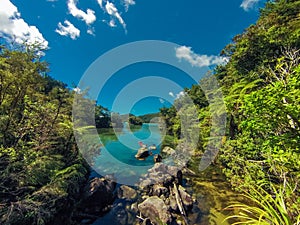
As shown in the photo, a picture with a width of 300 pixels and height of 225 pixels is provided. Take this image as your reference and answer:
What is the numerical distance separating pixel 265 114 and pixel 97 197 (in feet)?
22.8

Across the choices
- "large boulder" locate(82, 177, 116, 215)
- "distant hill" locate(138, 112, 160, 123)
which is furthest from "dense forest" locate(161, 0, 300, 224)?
"distant hill" locate(138, 112, 160, 123)

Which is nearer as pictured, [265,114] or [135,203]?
[265,114]

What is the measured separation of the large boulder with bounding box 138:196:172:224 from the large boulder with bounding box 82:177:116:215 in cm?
169

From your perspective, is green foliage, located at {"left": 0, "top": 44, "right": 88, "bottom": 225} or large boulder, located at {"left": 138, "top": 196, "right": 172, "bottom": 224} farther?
large boulder, located at {"left": 138, "top": 196, "right": 172, "bottom": 224}

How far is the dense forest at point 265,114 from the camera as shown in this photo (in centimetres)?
228

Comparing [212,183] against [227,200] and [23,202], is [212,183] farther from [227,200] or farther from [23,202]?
[23,202]

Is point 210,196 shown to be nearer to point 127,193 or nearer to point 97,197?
point 127,193

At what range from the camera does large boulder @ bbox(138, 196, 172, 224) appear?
5.61 metres

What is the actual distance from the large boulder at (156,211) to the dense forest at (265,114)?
2543 millimetres

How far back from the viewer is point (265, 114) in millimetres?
2393

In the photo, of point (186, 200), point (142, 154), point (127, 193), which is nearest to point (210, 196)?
point (186, 200)

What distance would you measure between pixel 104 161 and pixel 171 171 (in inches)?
238

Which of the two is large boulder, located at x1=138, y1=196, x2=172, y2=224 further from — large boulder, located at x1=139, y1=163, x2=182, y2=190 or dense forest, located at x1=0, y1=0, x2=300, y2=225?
dense forest, located at x1=0, y1=0, x2=300, y2=225

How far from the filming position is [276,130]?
3.17m
